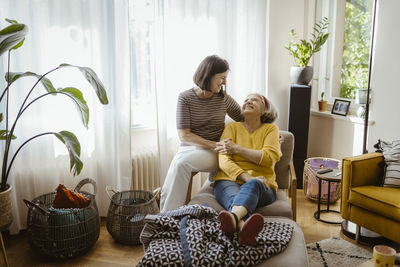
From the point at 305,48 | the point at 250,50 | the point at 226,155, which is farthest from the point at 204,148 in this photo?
the point at 305,48

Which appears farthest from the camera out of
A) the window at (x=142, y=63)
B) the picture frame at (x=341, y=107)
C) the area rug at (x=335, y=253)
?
the picture frame at (x=341, y=107)

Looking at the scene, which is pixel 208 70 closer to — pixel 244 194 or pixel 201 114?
pixel 201 114

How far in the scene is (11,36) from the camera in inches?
77.9

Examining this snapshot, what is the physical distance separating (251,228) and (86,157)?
1.59 metres

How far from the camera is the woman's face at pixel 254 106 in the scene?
2.44m

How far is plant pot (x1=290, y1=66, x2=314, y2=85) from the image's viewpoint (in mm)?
3428

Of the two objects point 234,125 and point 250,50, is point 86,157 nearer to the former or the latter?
point 234,125

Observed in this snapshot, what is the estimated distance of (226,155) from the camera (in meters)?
2.39

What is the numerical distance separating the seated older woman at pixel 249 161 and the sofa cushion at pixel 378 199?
22.1 inches

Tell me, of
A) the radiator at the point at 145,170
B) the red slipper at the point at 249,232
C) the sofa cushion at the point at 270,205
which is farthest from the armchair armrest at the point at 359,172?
the radiator at the point at 145,170

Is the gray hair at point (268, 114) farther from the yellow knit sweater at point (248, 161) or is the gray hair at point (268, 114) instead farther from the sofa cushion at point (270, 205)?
the sofa cushion at point (270, 205)

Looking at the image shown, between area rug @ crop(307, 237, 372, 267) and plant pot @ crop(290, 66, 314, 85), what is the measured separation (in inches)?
60.3

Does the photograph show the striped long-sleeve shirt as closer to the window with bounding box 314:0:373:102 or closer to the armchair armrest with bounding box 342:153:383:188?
the armchair armrest with bounding box 342:153:383:188

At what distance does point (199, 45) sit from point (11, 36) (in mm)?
1588
